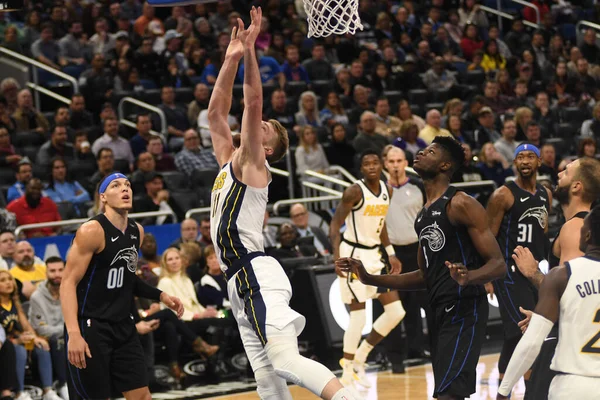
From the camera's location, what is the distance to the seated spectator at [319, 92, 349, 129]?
1658cm

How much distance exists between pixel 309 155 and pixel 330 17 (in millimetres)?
7164

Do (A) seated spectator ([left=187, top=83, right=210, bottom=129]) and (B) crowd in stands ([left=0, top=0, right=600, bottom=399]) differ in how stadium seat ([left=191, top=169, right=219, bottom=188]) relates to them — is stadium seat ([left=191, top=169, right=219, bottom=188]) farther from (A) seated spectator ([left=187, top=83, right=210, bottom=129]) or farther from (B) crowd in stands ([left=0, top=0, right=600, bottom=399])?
(A) seated spectator ([left=187, top=83, right=210, bottom=129])

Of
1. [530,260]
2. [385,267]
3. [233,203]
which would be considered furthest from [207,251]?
[530,260]

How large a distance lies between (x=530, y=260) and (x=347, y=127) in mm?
10770

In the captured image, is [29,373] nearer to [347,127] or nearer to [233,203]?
[233,203]

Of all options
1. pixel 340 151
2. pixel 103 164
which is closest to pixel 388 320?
pixel 103 164

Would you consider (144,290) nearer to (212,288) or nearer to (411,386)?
(411,386)

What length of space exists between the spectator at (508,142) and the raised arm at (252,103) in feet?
34.0

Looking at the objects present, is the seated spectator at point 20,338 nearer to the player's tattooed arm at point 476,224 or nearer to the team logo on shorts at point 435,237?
the team logo on shorts at point 435,237

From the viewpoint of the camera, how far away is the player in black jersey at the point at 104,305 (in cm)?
716

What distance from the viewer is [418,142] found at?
15.8m

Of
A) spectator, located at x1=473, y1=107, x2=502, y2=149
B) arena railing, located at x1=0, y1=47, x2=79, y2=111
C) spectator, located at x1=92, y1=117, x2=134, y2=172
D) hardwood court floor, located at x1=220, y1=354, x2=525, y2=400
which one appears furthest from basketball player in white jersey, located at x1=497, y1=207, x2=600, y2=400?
spectator, located at x1=473, y1=107, x2=502, y2=149

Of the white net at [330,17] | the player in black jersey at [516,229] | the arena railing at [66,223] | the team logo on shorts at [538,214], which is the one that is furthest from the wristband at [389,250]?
the white net at [330,17]

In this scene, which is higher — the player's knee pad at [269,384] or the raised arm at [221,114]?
the raised arm at [221,114]
